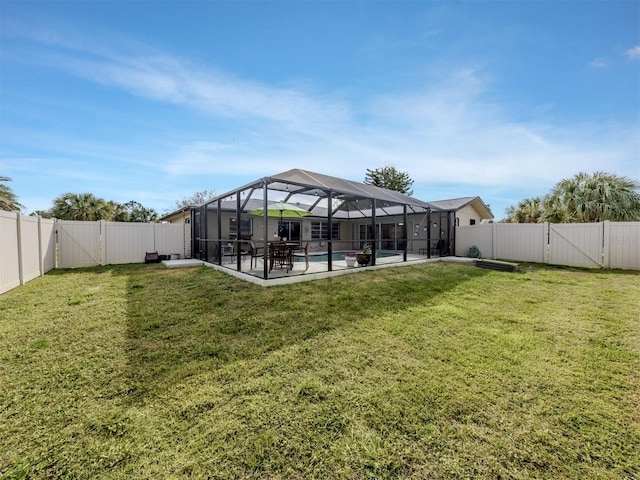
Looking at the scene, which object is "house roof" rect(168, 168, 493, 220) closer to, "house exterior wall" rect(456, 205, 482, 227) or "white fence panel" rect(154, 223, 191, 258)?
"house exterior wall" rect(456, 205, 482, 227)

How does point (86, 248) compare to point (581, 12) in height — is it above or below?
below

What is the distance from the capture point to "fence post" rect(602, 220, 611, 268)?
9.34 m

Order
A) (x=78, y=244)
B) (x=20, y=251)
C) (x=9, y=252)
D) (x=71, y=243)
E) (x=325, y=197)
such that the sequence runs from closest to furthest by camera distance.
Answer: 1. (x=9, y=252)
2. (x=20, y=251)
3. (x=71, y=243)
4. (x=78, y=244)
5. (x=325, y=197)

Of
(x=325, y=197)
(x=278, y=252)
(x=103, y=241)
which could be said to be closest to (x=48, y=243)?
Answer: (x=103, y=241)

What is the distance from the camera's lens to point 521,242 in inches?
456

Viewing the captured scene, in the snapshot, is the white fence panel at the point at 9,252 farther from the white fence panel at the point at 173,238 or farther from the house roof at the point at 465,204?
the house roof at the point at 465,204

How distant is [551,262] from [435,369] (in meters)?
11.2

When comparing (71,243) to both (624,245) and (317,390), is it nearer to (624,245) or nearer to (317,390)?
(317,390)

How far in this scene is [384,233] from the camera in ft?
55.5

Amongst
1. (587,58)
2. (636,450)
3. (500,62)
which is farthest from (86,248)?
(587,58)

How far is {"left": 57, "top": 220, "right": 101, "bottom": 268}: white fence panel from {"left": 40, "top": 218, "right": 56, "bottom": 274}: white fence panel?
11.2 inches

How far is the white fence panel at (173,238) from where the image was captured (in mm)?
12039

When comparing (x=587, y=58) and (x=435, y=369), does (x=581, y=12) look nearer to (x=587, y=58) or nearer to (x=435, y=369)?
(x=587, y=58)

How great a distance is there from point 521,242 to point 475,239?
194 cm
